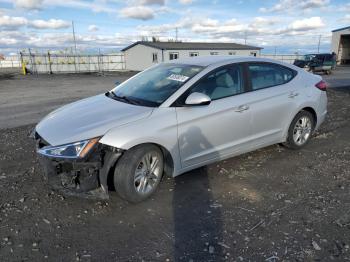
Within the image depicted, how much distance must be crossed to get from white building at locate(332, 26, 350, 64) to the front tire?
50.0 meters

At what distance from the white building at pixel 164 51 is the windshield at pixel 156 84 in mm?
34952

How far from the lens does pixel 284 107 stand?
5.28 m

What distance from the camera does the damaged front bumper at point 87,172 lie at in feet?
11.9

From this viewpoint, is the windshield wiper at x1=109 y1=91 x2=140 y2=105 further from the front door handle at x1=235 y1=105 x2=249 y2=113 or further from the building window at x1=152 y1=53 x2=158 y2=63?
the building window at x1=152 y1=53 x2=158 y2=63

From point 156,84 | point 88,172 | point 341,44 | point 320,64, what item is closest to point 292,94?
point 156,84

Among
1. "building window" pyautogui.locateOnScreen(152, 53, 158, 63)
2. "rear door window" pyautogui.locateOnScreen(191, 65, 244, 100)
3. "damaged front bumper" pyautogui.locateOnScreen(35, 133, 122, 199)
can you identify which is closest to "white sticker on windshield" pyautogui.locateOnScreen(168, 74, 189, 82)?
"rear door window" pyautogui.locateOnScreen(191, 65, 244, 100)

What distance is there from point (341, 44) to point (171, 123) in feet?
170

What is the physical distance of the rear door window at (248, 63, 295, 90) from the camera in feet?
16.5

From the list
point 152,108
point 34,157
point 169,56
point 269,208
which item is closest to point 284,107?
point 269,208

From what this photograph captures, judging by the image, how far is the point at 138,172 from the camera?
12.9ft

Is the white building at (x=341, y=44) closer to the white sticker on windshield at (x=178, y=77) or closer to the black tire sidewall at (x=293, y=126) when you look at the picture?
the black tire sidewall at (x=293, y=126)

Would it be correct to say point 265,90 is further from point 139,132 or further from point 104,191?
point 104,191

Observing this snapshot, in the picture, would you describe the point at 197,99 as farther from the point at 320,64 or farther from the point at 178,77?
the point at 320,64

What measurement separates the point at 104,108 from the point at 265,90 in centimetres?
242
